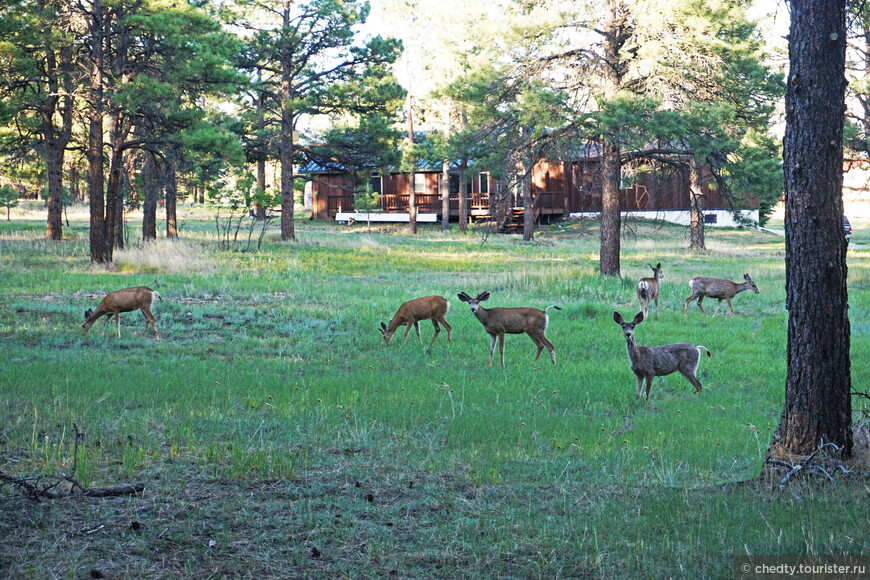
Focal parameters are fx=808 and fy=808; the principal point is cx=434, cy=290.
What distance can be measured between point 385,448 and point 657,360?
3745mm

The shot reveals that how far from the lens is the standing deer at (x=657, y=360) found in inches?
353

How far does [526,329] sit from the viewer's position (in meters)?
11.3

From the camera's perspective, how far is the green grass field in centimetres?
462

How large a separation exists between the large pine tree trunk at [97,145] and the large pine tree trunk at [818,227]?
1934cm

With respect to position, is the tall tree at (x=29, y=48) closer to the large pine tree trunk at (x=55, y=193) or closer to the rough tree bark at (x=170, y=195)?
the rough tree bark at (x=170, y=195)

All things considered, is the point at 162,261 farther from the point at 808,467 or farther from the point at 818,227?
the point at 808,467

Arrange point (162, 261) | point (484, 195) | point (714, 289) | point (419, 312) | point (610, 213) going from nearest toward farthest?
point (419, 312) < point (714, 289) < point (610, 213) < point (162, 261) < point (484, 195)

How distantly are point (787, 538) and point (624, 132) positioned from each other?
1505cm

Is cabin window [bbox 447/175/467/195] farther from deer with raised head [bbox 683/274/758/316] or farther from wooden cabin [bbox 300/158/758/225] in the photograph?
deer with raised head [bbox 683/274/758/316]

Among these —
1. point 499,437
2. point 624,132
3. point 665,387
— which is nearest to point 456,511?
point 499,437

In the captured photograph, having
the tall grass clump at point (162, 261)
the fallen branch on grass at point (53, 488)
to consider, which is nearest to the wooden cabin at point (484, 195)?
the tall grass clump at point (162, 261)

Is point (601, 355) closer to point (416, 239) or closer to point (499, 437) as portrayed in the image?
point (499, 437)

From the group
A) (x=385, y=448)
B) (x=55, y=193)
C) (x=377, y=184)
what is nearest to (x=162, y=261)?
(x=55, y=193)

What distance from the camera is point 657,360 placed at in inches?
357
